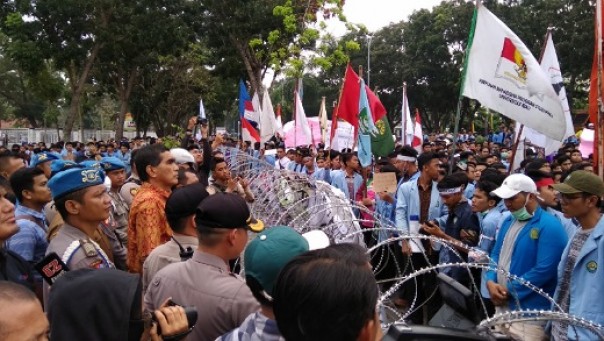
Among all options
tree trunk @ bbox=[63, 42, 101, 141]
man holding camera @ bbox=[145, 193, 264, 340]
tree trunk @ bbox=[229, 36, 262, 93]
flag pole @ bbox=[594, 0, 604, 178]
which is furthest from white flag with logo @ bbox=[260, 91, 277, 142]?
tree trunk @ bbox=[63, 42, 101, 141]

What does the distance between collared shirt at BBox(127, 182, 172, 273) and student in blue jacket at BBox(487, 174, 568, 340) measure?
246cm

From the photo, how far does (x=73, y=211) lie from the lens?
3.58 m

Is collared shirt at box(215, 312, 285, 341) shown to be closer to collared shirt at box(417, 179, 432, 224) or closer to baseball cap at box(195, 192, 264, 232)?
baseball cap at box(195, 192, 264, 232)

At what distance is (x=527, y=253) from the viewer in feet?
14.5

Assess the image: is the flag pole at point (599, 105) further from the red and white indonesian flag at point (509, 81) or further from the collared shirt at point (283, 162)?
the collared shirt at point (283, 162)

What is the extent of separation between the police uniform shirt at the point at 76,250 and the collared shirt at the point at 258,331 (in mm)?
1311

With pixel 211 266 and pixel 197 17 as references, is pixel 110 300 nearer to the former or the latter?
pixel 211 266

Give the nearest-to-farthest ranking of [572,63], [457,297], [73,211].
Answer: [457,297], [73,211], [572,63]

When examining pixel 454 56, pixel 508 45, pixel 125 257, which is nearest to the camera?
pixel 125 257

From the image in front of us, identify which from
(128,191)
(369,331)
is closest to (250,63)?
(128,191)

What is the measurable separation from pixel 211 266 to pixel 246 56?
914 inches

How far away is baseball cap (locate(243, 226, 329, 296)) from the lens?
232 centimetres

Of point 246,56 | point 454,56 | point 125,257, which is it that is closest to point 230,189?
point 125,257

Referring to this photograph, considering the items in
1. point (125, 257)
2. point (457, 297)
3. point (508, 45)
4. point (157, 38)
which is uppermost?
point (157, 38)
